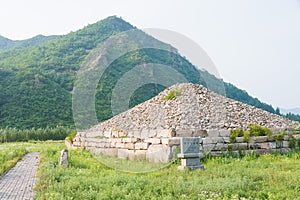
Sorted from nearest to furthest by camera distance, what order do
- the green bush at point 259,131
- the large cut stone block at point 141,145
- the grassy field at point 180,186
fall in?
the grassy field at point 180,186, the large cut stone block at point 141,145, the green bush at point 259,131

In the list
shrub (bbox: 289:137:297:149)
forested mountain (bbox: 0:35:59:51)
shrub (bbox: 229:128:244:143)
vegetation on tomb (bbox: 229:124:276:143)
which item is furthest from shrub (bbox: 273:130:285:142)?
forested mountain (bbox: 0:35:59:51)

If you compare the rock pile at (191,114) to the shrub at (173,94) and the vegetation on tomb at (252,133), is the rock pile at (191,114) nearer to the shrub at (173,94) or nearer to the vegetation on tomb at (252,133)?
the shrub at (173,94)

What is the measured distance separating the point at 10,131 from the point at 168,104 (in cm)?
1598

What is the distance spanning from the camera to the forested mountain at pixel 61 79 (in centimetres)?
1470

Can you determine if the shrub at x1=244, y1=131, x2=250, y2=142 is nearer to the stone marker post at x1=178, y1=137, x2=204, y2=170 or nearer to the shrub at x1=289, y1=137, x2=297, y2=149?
the shrub at x1=289, y1=137, x2=297, y2=149

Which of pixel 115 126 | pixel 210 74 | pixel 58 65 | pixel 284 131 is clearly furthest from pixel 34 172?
pixel 58 65

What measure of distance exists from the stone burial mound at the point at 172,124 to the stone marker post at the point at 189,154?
1.18m

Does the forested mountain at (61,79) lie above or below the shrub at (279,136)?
above

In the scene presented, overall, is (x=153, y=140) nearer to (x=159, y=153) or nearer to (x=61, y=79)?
(x=159, y=153)

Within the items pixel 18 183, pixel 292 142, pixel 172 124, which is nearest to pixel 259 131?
pixel 292 142

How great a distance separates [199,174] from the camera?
774cm

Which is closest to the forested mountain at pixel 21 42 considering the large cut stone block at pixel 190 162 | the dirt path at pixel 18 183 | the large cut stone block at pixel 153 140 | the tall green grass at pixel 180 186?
the large cut stone block at pixel 153 140

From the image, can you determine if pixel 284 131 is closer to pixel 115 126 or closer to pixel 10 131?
pixel 115 126

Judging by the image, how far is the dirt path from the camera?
6.26 m
